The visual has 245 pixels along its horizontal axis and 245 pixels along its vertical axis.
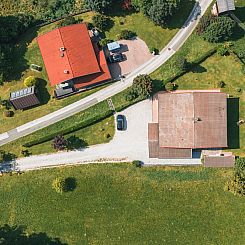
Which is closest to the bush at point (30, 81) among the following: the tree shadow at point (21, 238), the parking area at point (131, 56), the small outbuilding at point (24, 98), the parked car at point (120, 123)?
the small outbuilding at point (24, 98)

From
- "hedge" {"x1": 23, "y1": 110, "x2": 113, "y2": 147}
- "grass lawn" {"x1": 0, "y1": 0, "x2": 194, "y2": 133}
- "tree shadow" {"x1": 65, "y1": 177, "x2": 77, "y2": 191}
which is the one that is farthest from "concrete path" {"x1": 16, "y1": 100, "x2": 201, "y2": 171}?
"grass lawn" {"x1": 0, "y1": 0, "x2": 194, "y2": 133}

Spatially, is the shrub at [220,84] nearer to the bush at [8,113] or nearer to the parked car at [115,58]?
the parked car at [115,58]

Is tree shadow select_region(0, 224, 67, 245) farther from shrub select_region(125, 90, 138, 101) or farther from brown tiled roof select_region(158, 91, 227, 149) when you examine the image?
shrub select_region(125, 90, 138, 101)

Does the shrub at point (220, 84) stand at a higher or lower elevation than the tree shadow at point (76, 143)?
higher

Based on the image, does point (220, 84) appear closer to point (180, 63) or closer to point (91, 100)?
point (180, 63)

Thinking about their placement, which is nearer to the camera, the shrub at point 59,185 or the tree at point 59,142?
the shrub at point 59,185

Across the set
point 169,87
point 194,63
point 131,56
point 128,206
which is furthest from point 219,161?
point 131,56
